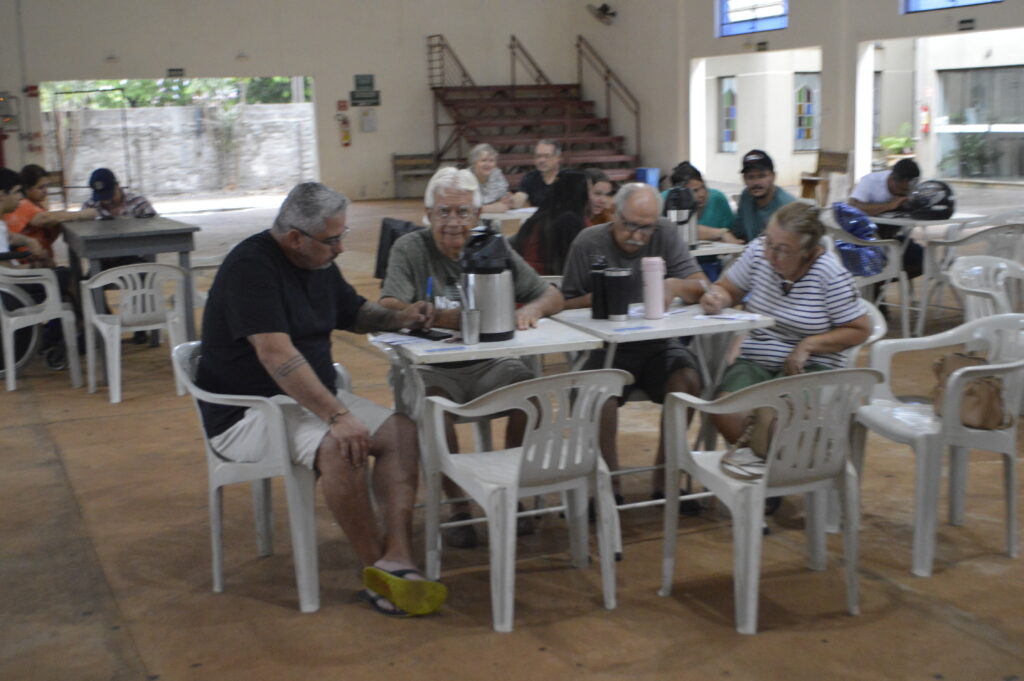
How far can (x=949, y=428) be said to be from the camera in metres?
3.27

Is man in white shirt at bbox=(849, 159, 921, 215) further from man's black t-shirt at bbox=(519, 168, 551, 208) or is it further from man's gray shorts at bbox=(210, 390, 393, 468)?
man's gray shorts at bbox=(210, 390, 393, 468)

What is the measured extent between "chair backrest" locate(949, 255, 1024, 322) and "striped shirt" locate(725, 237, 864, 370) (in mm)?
1194

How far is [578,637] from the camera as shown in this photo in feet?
9.51

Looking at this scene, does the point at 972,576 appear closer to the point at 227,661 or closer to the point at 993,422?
the point at 993,422

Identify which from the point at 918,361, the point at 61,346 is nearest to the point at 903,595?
the point at 918,361

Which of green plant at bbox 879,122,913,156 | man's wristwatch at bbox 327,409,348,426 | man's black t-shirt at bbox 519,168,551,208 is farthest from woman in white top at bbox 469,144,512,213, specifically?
green plant at bbox 879,122,913,156

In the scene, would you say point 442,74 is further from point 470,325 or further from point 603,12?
point 470,325

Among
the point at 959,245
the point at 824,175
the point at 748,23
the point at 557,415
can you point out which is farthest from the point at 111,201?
the point at 748,23

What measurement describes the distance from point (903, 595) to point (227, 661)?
1889mm

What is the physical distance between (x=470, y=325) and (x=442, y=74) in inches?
623

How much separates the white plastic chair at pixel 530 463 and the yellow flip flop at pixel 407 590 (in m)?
0.17

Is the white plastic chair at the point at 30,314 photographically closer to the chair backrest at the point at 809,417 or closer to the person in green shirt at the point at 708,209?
the person in green shirt at the point at 708,209

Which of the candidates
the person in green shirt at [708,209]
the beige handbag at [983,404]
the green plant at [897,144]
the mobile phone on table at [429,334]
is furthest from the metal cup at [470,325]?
the green plant at [897,144]

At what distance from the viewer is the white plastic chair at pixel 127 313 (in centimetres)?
577
